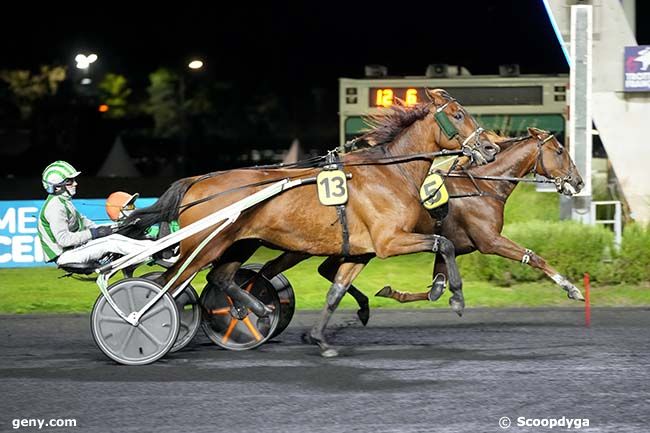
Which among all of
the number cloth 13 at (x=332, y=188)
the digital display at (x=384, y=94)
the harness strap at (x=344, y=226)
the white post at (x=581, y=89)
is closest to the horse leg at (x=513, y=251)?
the harness strap at (x=344, y=226)

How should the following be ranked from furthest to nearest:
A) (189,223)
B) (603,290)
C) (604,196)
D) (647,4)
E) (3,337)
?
(647,4) < (604,196) < (603,290) < (3,337) < (189,223)

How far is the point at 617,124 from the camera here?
14680mm

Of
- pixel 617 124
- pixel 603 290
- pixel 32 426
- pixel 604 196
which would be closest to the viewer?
pixel 32 426

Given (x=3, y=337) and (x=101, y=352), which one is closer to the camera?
(x=101, y=352)

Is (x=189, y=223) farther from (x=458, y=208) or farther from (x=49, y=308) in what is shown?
(x=49, y=308)

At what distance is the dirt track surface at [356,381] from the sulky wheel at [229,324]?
0.42 ft

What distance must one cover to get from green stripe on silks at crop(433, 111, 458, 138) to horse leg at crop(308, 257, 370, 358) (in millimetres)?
1268

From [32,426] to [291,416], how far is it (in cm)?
153

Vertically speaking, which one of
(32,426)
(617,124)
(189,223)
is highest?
(617,124)

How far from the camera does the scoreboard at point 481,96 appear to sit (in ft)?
62.7

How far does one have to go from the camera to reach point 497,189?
10352 mm

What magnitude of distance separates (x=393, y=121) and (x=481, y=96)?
10.3 m

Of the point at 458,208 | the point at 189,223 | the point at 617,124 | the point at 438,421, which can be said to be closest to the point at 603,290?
the point at 617,124

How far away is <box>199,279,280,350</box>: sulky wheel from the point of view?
29.6 feet
